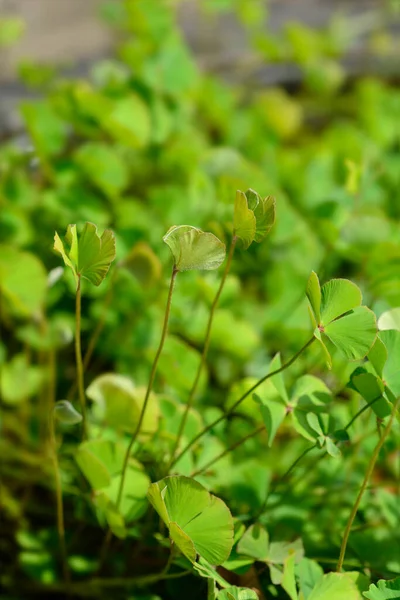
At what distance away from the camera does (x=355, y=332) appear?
454 millimetres

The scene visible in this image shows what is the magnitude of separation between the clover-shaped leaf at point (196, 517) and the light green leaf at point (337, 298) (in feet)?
0.46

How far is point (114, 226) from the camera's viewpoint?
1.00 m

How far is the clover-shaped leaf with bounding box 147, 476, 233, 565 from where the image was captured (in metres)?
0.43

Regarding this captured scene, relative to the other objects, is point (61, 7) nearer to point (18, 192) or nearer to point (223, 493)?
point (18, 192)

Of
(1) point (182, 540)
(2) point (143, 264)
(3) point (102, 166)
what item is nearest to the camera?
(1) point (182, 540)

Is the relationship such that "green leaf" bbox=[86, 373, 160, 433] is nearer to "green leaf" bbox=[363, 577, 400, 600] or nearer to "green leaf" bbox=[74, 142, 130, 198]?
"green leaf" bbox=[363, 577, 400, 600]

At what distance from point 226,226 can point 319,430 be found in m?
0.23

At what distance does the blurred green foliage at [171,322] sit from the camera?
0.59 meters

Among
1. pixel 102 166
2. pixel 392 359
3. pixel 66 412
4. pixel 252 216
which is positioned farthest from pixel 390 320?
pixel 102 166

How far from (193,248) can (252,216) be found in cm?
4

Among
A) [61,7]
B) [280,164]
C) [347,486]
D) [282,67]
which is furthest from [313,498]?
[61,7]

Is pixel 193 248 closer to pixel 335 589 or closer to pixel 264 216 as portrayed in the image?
pixel 264 216

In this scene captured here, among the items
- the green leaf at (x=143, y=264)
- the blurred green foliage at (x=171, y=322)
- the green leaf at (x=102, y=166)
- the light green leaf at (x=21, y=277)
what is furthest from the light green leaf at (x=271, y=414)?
the green leaf at (x=102, y=166)

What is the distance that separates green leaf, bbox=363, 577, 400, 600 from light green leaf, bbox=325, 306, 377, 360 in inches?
5.6
